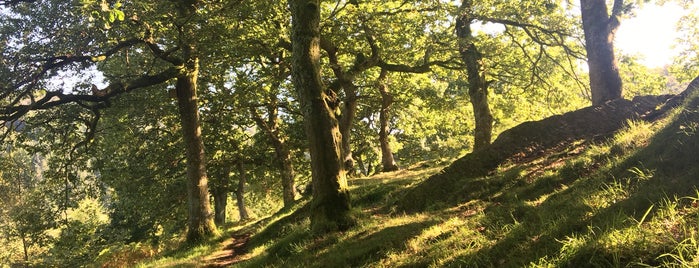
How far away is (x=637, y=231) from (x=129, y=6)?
14054mm

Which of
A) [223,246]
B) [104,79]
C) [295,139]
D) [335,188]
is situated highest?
[104,79]

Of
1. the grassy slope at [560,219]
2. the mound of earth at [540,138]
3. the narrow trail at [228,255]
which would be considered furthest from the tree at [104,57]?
the mound of earth at [540,138]

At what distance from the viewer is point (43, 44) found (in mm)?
13383

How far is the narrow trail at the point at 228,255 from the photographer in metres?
10.9

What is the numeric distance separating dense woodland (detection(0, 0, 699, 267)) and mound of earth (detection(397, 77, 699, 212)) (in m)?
0.65

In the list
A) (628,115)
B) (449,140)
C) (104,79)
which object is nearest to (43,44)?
(104,79)

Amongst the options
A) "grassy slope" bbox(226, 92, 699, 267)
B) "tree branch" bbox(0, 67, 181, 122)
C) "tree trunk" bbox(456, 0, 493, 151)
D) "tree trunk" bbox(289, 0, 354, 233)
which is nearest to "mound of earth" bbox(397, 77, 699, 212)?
"grassy slope" bbox(226, 92, 699, 267)

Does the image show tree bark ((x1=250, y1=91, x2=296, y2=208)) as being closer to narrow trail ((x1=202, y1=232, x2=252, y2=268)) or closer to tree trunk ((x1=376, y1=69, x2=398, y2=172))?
tree trunk ((x1=376, y1=69, x2=398, y2=172))

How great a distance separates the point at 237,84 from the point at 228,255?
10.7 m

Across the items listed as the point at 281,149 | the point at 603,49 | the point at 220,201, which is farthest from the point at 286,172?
the point at 603,49

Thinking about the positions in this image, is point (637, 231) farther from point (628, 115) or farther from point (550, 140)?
point (628, 115)

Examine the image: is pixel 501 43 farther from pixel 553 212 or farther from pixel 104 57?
pixel 104 57

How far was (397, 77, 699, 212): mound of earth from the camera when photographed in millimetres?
9172

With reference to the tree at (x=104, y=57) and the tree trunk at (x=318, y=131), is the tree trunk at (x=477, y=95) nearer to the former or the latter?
the tree trunk at (x=318, y=131)
